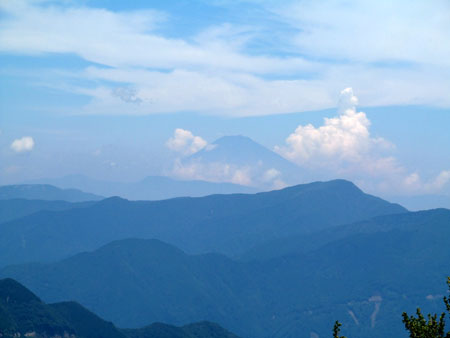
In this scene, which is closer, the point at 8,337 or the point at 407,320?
the point at 407,320

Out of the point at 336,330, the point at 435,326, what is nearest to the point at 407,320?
the point at 435,326

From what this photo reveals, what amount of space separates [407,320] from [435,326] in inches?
87.7

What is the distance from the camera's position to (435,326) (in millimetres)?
46875

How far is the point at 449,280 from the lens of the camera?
47.6m

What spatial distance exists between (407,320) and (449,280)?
4803mm

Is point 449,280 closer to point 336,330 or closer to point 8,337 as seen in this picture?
point 336,330

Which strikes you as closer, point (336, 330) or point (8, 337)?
point (336, 330)

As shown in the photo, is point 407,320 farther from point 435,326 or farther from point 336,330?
point 336,330

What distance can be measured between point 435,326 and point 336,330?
7.93 m

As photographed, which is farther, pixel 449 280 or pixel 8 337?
pixel 8 337

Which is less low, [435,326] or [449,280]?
[449,280]

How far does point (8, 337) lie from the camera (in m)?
199

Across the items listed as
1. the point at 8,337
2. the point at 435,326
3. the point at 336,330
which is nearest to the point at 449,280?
the point at 435,326

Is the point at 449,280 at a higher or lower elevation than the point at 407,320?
higher
